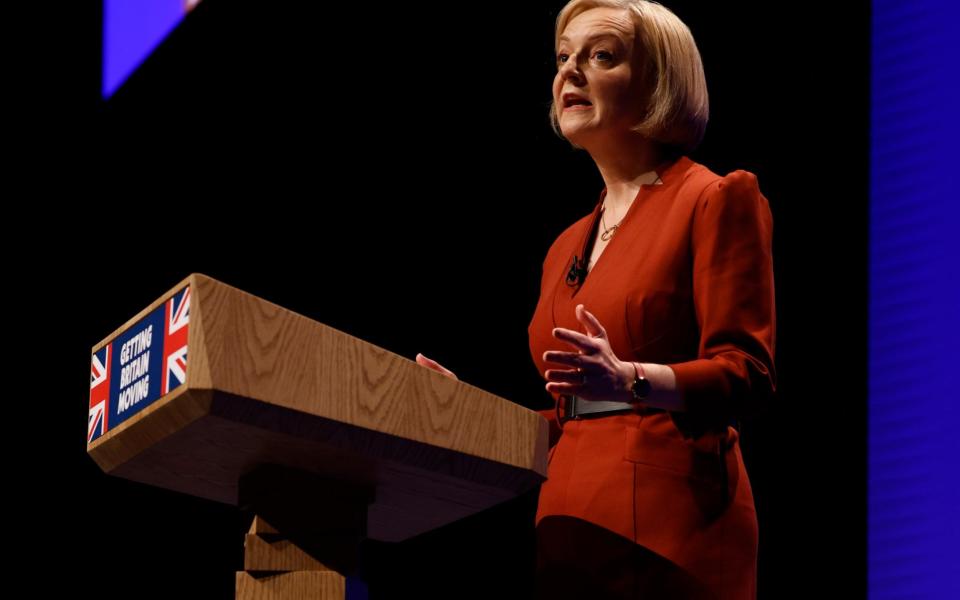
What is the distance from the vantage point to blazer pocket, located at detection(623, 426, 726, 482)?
1438 mm

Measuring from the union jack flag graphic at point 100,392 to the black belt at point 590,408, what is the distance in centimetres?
62

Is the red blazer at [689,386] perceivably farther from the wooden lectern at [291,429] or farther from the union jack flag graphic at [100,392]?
the union jack flag graphic at [100,392]

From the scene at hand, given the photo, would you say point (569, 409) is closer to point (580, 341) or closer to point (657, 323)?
point (657, 323)

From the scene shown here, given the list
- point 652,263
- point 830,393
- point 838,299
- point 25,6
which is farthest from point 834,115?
point 25,6

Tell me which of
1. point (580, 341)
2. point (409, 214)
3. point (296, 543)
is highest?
point (409, 214)

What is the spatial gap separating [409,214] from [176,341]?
89.4 inches

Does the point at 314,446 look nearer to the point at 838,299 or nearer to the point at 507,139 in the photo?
the point at 838,299

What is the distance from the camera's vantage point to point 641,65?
1705 mm

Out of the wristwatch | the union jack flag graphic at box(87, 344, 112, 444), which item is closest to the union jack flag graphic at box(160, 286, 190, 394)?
the union jack flag graphic at box(87, 344, 112, 444)

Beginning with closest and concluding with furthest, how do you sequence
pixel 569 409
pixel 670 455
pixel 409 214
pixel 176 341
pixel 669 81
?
pixel 176 341, pixel 670 455, pixel 569 409, pixel 669 81, pixel 409 214

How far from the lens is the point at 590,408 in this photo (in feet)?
4.98

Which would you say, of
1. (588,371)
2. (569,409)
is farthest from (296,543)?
(569,409)

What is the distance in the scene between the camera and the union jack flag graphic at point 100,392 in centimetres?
122

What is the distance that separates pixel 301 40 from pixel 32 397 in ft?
5.03
